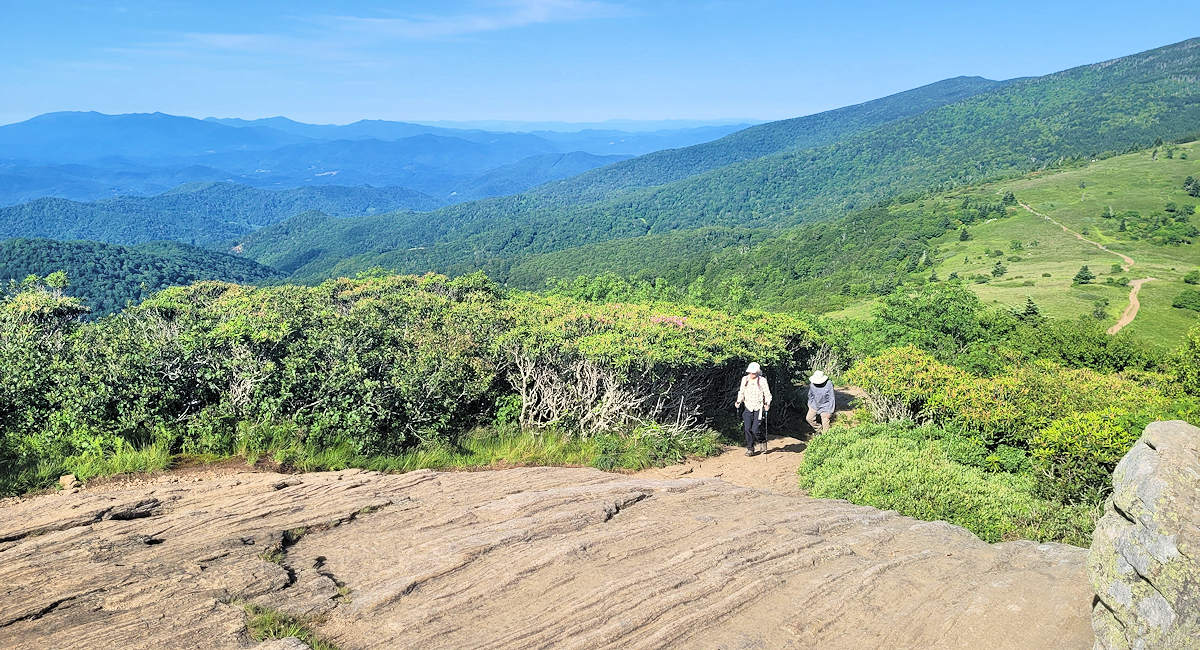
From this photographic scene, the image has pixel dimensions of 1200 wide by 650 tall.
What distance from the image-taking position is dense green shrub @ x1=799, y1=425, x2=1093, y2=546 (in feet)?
28.3

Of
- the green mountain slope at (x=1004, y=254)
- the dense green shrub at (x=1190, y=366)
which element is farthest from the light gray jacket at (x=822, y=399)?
the green mountain slope at (x=1004, y=254)

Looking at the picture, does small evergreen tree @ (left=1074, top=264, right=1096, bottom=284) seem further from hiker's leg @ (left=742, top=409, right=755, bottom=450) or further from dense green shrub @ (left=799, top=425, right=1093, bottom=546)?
hiker's leg @ (left=742, top=409, right=755, bottom=450)

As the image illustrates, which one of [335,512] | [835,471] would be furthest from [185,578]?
[835,471]

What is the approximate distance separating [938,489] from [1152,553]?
15.5 ft

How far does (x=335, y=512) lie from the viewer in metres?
6.79

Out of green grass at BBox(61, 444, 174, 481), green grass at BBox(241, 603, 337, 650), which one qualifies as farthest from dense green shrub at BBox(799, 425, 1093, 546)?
green grass at BBox(61, 444, 174, 481)

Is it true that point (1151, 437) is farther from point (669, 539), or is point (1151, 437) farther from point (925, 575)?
point (669, 539)

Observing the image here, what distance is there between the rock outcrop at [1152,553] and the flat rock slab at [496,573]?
0.59 m

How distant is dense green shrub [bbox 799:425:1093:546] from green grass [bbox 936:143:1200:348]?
28.1m

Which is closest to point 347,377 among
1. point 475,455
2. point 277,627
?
point 475,455

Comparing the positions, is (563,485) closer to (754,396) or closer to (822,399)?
(754,396)

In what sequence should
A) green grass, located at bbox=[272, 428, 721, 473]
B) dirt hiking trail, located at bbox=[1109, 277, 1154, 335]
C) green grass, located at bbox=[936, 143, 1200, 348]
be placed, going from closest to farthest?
1. green grass, located at bbox=[272, 428, 721, 473]
2. dirt hiking trail, located at bbox=[1109, 277, 1154, 335]
3. green grass, located at bbox=[936, 143, 1200, 348]

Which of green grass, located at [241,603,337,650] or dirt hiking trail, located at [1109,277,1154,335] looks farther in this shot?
dirt hiking trail, located at [1109,277,1154,335]

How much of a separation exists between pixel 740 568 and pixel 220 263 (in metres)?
167
